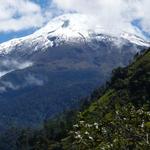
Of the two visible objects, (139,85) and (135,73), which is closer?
(139,85)

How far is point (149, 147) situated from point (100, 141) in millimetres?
2369

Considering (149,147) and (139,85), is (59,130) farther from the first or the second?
(149,147)

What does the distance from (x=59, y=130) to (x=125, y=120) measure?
152817mm

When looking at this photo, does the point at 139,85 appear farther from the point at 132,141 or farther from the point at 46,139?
the point at 132,141

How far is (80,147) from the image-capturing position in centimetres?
2944

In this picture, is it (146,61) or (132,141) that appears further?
(146,61)

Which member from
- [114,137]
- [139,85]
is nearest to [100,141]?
[114,137]

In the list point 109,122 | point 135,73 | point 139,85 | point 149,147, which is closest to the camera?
point 149,147

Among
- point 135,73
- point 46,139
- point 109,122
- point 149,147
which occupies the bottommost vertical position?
point 149,147

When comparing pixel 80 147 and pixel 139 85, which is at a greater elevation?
pixel 139 85

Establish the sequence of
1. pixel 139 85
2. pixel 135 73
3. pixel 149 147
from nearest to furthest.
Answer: pixel 149 147
pixel 139 85
pixel 135 73

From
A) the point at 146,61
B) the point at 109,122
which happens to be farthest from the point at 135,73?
the point at 109,122

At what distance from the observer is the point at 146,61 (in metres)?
182

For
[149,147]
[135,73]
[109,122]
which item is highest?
[135,73]
